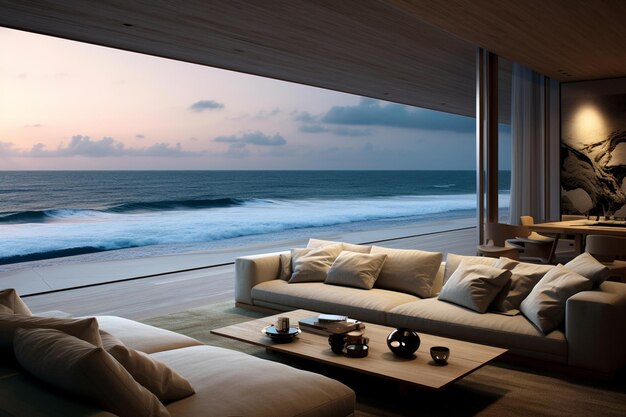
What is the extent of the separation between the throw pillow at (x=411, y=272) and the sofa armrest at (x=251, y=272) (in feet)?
3.34

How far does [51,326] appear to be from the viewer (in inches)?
86.9

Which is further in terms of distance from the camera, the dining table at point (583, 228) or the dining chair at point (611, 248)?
the dining table at point (583, 228)

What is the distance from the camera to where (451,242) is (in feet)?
37.0

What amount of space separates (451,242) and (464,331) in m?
7.52

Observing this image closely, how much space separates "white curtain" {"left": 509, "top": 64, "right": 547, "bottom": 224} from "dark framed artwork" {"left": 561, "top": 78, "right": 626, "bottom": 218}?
1.14ft

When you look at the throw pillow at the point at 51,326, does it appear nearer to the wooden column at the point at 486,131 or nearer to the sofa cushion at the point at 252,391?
the sofa cushion at the point at 252,391

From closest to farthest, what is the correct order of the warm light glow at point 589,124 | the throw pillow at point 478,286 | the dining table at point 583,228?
1. the throw pillow at point 478,286
2. the dining table at point 583,228
3. the warm light glow at point 589,124

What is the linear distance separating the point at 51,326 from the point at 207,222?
1958cm

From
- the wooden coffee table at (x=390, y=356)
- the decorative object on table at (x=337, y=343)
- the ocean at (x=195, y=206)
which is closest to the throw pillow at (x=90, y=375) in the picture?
the wooden coffee table at (x=390, y=356)

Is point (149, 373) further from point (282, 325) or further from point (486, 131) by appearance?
point (486, 131)

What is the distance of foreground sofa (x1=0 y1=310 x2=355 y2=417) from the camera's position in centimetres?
188

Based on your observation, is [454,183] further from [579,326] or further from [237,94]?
[579,326]

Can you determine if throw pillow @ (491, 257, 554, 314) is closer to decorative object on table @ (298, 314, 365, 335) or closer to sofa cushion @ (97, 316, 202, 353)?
decorative object on table @ (298, 314, 365, 335)

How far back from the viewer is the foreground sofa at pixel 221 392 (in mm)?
1881
